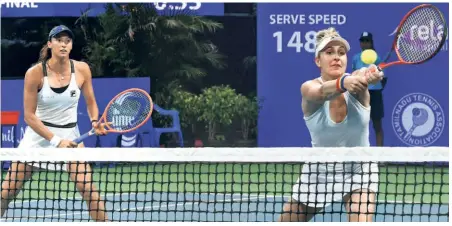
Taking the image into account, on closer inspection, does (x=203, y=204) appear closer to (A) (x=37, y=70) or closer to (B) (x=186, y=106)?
(A) (x=37, y=70)

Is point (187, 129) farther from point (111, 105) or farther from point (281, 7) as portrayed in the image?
point (111, 105)

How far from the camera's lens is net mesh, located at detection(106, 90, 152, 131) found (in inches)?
215

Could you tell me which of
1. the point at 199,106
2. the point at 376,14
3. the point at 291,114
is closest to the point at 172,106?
the point at 199,106

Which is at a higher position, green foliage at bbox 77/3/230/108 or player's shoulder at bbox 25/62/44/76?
green foliage at bbox 77/3/230/108

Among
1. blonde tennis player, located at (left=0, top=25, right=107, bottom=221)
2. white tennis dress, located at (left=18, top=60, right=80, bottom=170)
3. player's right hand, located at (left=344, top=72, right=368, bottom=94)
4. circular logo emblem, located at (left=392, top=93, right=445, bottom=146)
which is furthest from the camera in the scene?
circular logo emblem, located at (left=392, top=93, right=445, bottom=146)

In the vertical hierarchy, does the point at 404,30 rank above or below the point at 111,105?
above

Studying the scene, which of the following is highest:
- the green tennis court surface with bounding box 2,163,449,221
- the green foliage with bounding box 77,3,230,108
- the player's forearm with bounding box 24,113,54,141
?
the green foliage with bounding box 77,3,230,108

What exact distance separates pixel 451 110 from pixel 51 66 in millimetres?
3921

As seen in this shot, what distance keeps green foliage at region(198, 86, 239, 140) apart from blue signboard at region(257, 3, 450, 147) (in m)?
0.24

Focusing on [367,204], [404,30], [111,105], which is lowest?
[367,204]

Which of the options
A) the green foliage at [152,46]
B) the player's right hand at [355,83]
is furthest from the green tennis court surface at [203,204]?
the green foliage at [152,46]

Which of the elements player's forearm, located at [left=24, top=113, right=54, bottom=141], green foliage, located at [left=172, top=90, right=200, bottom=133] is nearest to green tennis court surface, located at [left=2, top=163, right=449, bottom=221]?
player's forearm, located at [left=24, top=113, right=54, bottom=141]

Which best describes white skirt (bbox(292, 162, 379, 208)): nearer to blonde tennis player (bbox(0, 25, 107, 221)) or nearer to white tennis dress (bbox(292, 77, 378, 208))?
white tennis dress (bbox(292, 77, 378, 208))

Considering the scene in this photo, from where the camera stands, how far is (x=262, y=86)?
8281 mm
